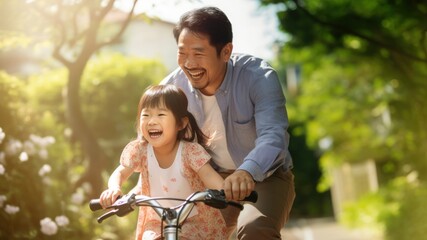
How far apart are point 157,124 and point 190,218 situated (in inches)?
17.9

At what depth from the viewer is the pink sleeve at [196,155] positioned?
13.8 feet

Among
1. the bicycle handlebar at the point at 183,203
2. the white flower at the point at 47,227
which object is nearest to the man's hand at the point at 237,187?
the bicycle handlebar at the point at 183,203

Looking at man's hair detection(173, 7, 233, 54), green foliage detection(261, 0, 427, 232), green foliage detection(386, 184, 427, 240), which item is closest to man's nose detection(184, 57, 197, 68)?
man's hair detection(173, 7, 233, 54)

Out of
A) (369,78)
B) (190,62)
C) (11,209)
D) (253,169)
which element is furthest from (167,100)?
(369,78)

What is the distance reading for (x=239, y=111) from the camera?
4.57 m

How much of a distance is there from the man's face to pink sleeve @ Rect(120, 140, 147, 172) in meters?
0.40

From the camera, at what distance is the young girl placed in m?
4.13

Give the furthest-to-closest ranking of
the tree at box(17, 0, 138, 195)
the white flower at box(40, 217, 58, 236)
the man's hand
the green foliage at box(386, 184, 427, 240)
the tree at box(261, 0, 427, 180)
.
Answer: the green foliage at box(386, 184, 427, 240) → the tree at box(261, 0, 427, 180) → the tree at box(17, 0, 138, 195) → the white flower at box(40, 217, 58, 236) → the man's hand

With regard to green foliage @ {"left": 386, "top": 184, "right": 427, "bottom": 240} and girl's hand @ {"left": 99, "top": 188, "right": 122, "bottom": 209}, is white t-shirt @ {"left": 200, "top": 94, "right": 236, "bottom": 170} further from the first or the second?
green foliage @ {"left": 386, "top": 184, "right": 427, "bottom": 240}

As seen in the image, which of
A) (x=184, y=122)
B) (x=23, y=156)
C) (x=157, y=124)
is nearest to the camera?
(x=157, y=124)

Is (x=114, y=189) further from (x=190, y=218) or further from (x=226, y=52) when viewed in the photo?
(x=226, y=52)

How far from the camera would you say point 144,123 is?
412cm

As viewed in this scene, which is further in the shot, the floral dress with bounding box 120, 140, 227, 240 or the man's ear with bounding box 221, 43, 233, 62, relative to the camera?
the man's ear with bounding box 221, 43, 233, 62

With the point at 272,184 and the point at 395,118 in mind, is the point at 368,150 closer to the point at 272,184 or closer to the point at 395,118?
the point at 395,118
